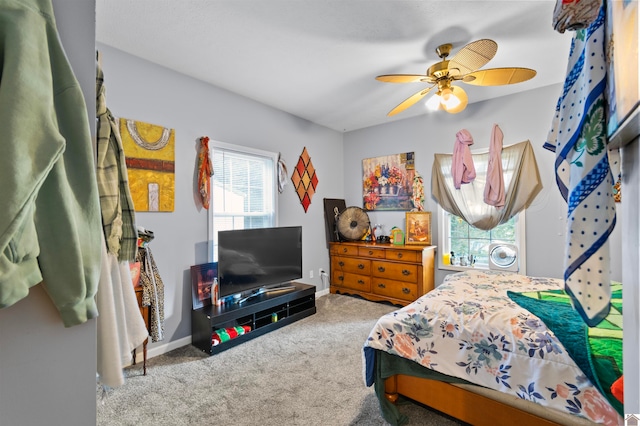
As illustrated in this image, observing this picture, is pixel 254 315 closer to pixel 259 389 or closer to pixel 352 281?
pixel 259 389

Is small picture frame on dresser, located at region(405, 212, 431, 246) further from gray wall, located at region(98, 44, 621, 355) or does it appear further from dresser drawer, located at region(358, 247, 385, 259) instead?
dresser drawer, located at region(358, 247, 385, 259)

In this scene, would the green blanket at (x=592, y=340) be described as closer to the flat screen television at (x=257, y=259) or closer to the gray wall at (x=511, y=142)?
the gray wall at (x=511, y=142)

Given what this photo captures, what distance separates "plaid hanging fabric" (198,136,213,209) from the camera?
3092mm

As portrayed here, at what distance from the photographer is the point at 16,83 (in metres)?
0.58

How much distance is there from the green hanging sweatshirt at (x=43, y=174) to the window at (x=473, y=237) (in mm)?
4026

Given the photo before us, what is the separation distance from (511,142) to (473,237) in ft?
4.12

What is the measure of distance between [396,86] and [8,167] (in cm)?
332

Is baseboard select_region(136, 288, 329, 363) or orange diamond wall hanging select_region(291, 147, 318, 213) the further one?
orange diamond wall hanging select_region(291, 147, 318, 213)

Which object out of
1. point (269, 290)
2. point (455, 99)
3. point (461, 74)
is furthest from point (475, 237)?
point (269, 290)

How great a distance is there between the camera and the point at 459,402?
170cm

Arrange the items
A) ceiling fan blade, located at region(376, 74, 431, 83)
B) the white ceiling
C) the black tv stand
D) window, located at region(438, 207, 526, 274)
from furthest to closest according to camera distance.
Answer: window, located at region(438, 207, 526, 274) → the black tv stand → ceiling fan blade, located at region(376, 74, 431, 83) → the white ceiling

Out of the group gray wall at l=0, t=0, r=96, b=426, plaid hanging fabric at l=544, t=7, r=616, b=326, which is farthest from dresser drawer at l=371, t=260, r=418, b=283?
gray wall at l=0, t=0, r=96, b=426

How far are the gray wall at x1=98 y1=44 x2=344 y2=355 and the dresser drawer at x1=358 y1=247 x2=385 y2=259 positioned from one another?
1.29 metres

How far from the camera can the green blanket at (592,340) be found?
1245 mm
